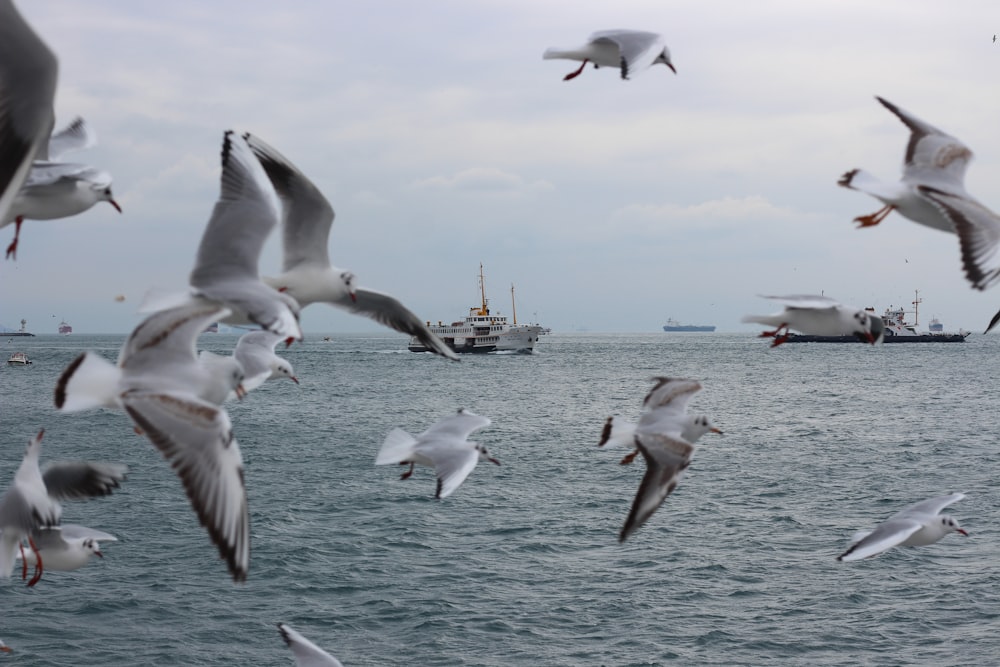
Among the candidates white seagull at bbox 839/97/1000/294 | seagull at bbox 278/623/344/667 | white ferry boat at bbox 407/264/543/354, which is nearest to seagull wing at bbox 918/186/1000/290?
white seagull at bbox 839/97/1000/294

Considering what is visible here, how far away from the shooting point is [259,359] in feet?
25.6

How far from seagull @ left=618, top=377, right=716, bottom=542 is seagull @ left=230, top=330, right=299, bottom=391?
2.70 m

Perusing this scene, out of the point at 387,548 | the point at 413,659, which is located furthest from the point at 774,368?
the point at 413,659

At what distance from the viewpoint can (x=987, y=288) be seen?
172 inches

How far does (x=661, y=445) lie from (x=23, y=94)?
4116mm

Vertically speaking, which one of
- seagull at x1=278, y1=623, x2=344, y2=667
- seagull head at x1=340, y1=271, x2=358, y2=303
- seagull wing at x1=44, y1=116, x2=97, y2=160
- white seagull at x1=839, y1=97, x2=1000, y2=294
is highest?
seagull wing at x1=44, y1=116, x2=97, y2=160

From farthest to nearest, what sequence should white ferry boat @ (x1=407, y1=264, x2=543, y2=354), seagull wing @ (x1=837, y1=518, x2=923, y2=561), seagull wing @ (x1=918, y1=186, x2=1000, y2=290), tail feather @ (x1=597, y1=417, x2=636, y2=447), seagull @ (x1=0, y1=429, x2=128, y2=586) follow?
white ferry boat @ (x1=407, y1=264, x2=543, y2=354)
seagull wing @ (x1=837, y1=518, x2=923, y2=561)
seagull @ (x1=0, y1=429, x2=128, y2=586)
tail feather @ (x1=597, y1=417, x2=636, y2=447)
seagull wing @ (x1=918, y1=186, x2=1000, y2=290)

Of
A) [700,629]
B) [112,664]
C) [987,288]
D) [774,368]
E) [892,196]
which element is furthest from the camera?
[774,368]

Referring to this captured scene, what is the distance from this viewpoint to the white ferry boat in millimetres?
127250

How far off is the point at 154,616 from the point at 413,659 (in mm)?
7631

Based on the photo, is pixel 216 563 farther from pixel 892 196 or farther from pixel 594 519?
pixel 892 196

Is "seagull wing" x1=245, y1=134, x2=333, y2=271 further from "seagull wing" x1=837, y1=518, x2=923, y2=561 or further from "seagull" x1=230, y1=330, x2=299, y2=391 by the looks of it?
"seagull wing" x1=837, y1=518, x2=923, y2=561

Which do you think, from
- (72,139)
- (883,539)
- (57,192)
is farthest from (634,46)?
(883,539)

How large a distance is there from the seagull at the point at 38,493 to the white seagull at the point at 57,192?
1900 millimetres
